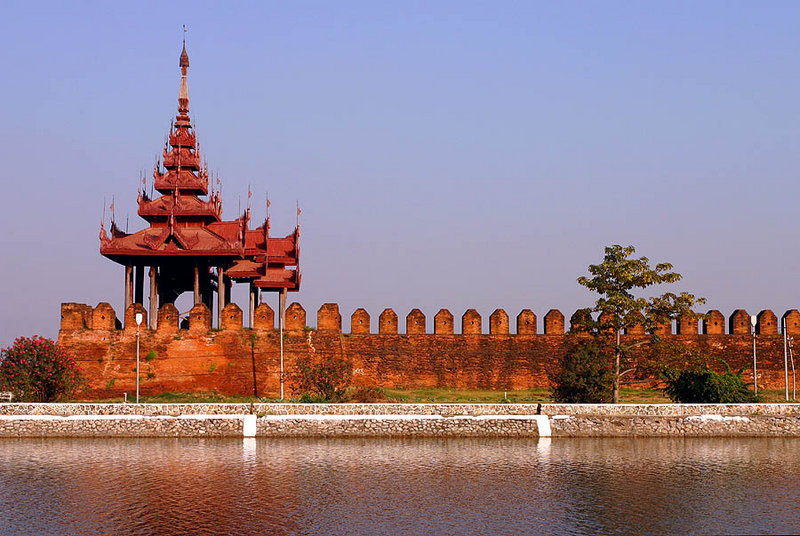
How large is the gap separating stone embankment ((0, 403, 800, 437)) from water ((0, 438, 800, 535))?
3.51ft

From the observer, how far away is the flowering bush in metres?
25.8

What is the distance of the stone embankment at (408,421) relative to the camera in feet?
74.1

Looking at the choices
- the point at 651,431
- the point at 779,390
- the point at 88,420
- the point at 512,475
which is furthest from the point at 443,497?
the point at 779,390

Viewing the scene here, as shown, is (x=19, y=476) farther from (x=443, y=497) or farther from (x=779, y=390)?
(x=779, y=390)

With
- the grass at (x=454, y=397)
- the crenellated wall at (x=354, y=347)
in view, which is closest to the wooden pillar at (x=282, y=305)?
the crenellated wall at (x=354, y=347)

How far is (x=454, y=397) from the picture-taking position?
2877cm

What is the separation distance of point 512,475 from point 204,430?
9153 millimetres

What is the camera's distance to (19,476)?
54.6 ft

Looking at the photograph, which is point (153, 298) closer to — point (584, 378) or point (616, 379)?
point (584, 378)

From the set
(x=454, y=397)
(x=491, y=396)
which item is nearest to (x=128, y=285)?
(x=454, y=397)

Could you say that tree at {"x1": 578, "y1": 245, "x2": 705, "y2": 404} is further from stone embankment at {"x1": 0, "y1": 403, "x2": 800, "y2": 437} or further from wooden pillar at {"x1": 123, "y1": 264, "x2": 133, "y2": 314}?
wooden pillar at {"x1": 123, "y1": 264, "x2": 133, "y2": 314}

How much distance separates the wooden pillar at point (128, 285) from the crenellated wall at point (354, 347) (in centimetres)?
108

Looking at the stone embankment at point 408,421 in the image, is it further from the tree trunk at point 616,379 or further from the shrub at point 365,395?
the shrub at point 365,395

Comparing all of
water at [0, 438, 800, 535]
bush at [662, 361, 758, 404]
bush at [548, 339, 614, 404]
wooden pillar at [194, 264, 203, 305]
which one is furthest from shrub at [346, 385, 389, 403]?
bush at [662, 361, 758, 404]
